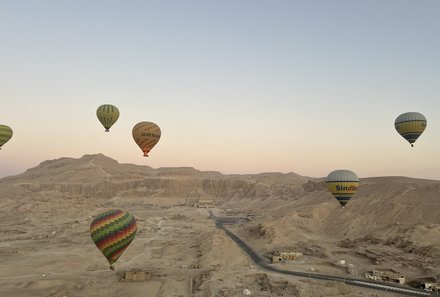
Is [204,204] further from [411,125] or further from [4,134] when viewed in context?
[411,125]

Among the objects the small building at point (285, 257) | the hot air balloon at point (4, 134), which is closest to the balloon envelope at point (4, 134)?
the hot air balloon at point (4, 134)

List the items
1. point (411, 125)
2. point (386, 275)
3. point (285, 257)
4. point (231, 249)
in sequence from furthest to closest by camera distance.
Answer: point (411, 125) < point (231, 249) < point (285, 257) < point (386, 275)

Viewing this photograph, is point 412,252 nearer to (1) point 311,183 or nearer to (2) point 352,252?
(2) point 352,252

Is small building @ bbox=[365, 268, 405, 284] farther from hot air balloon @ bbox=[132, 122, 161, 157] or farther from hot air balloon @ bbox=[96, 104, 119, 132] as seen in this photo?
hot air balloon @ bbox=[96, 104, 119, 132]

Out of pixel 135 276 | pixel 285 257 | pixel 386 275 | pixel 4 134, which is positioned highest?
pixel 4 134

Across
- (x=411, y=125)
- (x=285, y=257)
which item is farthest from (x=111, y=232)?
(x=411, y=125)

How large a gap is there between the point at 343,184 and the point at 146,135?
99.2ft

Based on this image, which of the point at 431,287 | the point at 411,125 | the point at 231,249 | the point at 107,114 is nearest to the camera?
the point at 431,287

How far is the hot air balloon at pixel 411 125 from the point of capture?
57531 mm

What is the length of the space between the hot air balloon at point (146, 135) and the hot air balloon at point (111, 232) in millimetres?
20723

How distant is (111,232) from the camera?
33.3 m

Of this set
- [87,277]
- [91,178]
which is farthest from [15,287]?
[91,178]

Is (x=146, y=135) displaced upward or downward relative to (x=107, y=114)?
downward

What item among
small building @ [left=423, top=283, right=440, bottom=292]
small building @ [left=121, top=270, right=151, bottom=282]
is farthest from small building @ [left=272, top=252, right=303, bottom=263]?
small building @ [left=121, top=270, right=151, bottom=282]
